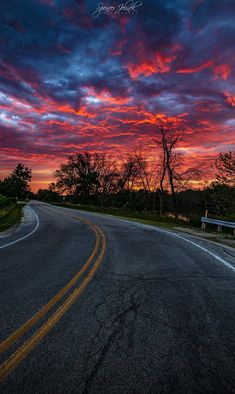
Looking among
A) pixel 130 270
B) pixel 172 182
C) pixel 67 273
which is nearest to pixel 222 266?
pixel 130 270

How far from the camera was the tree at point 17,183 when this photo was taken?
141000mm

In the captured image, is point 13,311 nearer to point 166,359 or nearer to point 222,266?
point 166,359

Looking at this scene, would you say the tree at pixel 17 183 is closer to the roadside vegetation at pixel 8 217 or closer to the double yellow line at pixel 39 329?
the roadside vegetation at pixel 8 217

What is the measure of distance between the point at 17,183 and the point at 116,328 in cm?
15589

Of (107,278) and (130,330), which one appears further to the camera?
(107,278)

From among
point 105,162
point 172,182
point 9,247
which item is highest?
point 105,162

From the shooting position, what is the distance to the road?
2.58 m

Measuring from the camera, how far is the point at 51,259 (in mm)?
7738

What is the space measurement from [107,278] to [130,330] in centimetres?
238

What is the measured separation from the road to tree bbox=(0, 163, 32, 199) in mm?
142413

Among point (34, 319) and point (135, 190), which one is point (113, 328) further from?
point (135, 190)

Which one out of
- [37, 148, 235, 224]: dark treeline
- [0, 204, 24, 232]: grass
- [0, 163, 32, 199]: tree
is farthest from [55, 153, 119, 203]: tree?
[0, 163, 32, 199]: tree

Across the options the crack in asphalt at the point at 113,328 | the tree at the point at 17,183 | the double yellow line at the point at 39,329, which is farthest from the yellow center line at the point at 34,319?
the tree at the point at 17,183

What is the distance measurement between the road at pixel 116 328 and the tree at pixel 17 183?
142 m
